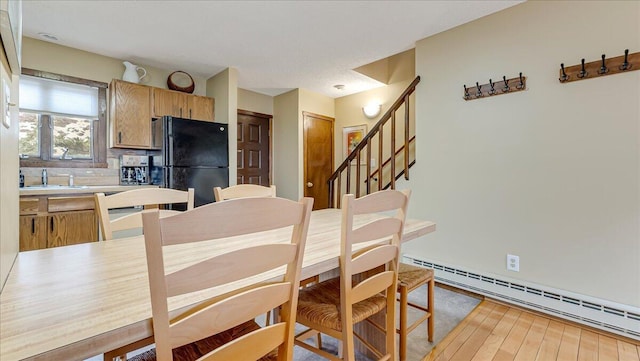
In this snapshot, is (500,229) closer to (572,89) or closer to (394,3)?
(572,89)

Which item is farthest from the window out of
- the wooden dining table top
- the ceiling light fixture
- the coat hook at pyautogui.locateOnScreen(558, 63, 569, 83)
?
the coat hook at pyautogui.locateOnScreen(558, 63, 569, 83)

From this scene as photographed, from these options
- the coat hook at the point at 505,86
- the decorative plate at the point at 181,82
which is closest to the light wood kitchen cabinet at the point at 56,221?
the decorative plate at the point at 181,82

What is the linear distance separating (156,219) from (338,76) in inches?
146

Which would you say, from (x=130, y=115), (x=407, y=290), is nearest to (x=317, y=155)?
(x=130, y=115)

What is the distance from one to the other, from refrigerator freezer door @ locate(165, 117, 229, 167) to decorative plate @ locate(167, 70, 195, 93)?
0.67 metres

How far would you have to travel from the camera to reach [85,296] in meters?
0.69

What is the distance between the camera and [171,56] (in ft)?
10.6

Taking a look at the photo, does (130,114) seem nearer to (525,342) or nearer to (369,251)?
(369,251)

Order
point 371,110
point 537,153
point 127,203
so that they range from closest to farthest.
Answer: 1. point 127,203
2. point 537,153
3. point 371,110

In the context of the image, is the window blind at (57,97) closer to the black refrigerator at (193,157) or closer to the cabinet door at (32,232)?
the black refrigerator at (193,157)

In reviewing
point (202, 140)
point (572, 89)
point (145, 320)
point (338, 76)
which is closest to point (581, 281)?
point (572, 89)

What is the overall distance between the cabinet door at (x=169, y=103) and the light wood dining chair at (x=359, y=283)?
302 cm

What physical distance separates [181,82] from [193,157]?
1.12m

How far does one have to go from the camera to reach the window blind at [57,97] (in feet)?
9.38
